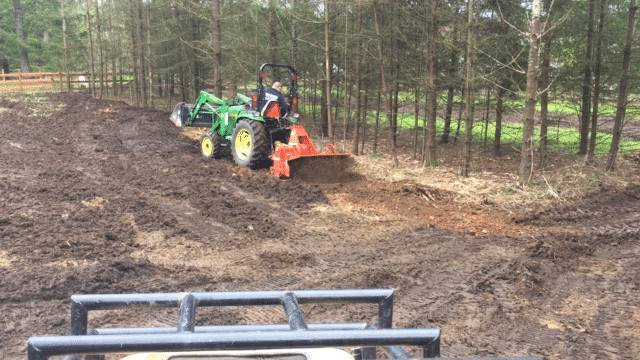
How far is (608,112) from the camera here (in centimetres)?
1606

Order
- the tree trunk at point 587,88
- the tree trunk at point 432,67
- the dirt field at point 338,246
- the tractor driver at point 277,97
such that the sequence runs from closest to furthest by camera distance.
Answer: the dirt field at point 338,246 < the tractor driver at point 277,97 < the tree trunk at point 432,67 < the tree trunk at point 587,88

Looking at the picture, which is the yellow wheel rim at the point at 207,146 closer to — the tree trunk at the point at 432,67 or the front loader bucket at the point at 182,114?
the front loader bucket at the point at 182,114

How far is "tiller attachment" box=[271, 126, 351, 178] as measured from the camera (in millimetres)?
11086

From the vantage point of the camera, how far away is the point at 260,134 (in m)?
11.7

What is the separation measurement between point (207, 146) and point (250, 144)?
2.12 m

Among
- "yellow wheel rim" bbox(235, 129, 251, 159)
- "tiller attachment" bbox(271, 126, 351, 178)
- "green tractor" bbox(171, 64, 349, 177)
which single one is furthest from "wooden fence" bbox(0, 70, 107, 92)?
"tiller attachment" bbox(271, 126, 351, 178)

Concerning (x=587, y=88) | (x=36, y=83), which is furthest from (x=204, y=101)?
(x=36, y=83)

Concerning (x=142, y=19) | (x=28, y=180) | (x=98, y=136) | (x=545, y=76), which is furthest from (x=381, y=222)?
(x=142, y=19)

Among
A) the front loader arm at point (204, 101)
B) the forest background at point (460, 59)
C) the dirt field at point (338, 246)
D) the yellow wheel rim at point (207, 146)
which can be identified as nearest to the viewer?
the dirt field at point (338, 246)

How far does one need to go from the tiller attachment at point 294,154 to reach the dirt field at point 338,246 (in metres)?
Answer: 0.39

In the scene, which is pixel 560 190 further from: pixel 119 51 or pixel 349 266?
pixel 119 51

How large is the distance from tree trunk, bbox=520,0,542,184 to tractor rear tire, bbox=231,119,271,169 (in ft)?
18.9

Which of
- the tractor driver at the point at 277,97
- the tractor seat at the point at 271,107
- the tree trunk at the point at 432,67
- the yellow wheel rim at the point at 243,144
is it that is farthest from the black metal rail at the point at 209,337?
the tree trunk at the point at 432,67

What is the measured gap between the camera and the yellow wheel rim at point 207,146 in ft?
44.8
